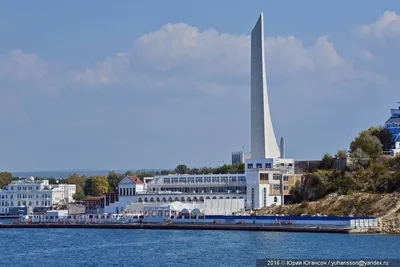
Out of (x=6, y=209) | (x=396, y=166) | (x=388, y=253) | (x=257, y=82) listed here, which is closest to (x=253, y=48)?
(x=257, y=82)

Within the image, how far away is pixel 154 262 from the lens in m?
54.2

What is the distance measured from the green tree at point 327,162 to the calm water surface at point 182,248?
20.6m


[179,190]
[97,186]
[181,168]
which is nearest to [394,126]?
[179,190]

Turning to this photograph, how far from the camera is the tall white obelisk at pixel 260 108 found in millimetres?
91375

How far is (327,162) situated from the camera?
301 ft

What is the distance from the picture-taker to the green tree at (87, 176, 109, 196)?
13088 cm

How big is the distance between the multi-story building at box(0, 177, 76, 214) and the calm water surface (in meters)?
46.4

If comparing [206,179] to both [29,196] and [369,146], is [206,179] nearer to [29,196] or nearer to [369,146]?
[369,146]

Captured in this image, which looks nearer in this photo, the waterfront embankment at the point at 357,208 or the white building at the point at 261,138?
the waterfront embankment at the point at 357,208

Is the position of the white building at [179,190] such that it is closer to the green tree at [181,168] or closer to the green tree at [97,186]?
→ the green tree at [97,186]

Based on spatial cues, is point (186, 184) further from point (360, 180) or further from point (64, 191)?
point (64, 191)

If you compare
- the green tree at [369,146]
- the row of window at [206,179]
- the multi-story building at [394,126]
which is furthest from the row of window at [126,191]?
the multi-story building at [394,126]

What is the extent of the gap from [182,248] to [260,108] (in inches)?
1280

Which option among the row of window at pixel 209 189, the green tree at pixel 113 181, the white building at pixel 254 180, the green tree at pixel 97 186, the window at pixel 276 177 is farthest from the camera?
the green tree at pixel 113 181
